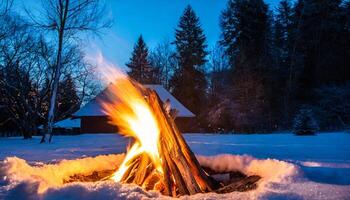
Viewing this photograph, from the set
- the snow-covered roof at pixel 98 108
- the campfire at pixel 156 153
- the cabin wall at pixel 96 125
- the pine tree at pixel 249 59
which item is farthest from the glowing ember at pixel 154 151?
the pine tree at pixel 249 59

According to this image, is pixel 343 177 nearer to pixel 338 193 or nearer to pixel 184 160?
pixel 338 193

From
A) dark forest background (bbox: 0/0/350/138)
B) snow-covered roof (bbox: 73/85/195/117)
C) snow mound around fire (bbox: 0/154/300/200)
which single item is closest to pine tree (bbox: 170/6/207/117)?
dark forest background (bbox: 0/0/350/138)

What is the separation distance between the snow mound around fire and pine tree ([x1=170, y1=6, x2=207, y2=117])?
35.9 meters

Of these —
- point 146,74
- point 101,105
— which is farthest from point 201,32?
point 101,105

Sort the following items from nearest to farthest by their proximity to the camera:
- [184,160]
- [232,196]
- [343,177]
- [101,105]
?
[232,196]
[343,177]
[184,160]
[101,105]

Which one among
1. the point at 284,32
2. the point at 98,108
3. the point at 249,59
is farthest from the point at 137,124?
the point at 284,32

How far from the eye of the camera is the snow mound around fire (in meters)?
2.88

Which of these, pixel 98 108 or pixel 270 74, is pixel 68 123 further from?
pixel 270 74

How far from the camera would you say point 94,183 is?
310 cm

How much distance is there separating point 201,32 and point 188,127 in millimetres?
15867

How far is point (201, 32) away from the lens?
4634 cm

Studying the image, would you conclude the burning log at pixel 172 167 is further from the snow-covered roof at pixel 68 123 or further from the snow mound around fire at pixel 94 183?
the snow-covered roof at pixel 68 123

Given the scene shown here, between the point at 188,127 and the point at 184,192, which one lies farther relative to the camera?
the point at 188,127

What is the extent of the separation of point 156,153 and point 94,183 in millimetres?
1162
